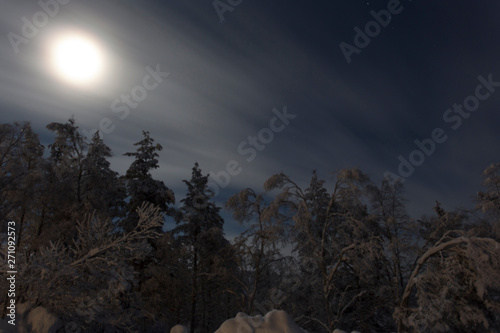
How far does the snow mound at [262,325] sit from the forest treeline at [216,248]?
10.7 feet

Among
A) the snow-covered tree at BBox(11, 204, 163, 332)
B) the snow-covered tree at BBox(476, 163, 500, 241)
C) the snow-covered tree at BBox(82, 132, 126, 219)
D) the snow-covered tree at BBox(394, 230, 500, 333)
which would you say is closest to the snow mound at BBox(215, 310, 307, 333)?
the snow-covered tree at BBox(11, 204, 163, 332)

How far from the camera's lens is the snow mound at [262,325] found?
17.4 ft

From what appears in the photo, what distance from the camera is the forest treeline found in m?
7.64

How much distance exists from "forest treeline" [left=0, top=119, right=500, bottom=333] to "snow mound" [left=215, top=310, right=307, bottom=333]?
10.7 ft

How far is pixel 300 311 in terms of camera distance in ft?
59.5

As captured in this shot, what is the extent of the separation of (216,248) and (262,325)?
15.9m

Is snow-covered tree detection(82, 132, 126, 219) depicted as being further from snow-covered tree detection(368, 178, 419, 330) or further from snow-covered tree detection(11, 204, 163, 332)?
snow-covered tree detection(368, 178, 419, 330)

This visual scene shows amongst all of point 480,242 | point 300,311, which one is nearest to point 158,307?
point 300,311

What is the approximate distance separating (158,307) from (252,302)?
6.45 m

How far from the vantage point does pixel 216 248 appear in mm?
20781

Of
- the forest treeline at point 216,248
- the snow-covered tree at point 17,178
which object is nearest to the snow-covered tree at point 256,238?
the forest treeline at point 216,248

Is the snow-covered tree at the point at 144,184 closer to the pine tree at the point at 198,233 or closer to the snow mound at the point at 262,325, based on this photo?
the pine tree at the point at 198,233

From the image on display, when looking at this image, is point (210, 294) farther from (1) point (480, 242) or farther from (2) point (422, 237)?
(1) point (480, 242)

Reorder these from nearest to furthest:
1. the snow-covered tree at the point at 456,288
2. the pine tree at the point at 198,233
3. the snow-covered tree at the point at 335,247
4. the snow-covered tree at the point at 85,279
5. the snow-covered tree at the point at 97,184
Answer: the snow-covered tree at the point at 85,279 → the snow-covered tree at the point at 456,288 → the snow-covered tree at the point at 335,247 → the snow-covered tree at the point at 97,184 → the pine tree at the point at 198,233
